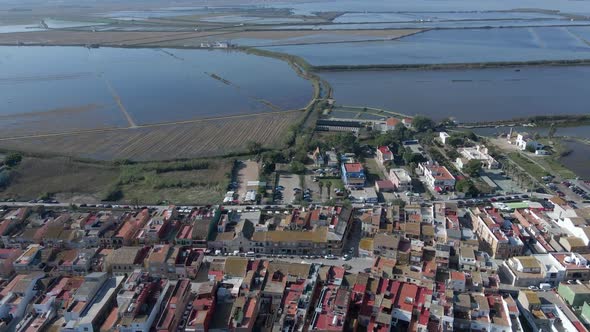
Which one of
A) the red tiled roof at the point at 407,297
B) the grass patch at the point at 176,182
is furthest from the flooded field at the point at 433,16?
the red tiled roof at the point at 407,297

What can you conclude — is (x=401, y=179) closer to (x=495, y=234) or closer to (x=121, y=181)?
(x=495, y=234)

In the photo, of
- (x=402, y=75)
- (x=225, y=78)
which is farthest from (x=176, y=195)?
(x=402, y=75)

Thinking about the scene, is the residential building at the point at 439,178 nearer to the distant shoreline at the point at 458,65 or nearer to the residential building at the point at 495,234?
the residential building at the point at 495,234

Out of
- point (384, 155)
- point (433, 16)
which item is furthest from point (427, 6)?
point (384, 155)

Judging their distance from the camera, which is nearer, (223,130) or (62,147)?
(62,147)

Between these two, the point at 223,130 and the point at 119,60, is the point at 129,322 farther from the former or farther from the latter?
the point at 119,60

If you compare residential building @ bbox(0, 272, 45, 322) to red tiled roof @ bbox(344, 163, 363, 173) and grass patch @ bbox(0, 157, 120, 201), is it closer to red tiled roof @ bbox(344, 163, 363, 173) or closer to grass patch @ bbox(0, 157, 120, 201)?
grass patch @ bbox(0, 157, 120, 201)

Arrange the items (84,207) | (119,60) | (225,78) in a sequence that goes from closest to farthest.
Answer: (84,207) < (225,78) < (119,60)
